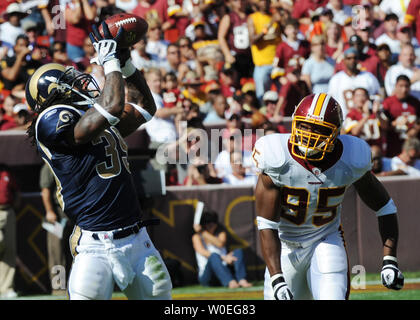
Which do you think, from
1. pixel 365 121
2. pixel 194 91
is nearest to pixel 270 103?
pixel 194 91

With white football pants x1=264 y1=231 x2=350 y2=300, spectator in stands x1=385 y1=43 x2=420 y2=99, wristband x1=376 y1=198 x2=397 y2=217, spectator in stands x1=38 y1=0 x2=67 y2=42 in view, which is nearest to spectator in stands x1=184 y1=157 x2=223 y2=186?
spectator in stands x1=385 y1=43 x2=420 y2=99

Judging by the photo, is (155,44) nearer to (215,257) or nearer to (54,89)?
(215,257)

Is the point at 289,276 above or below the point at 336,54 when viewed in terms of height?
below

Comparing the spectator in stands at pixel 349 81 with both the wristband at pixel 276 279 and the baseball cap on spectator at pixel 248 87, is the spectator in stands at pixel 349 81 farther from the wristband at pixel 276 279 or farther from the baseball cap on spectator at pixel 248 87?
the wristband at pixel 276 279

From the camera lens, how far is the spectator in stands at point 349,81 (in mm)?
10602

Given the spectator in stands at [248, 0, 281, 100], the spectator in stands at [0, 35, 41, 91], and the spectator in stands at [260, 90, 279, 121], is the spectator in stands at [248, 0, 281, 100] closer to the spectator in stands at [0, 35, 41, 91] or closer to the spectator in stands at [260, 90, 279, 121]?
the spectator in stands at [260, 90, 279, 121]

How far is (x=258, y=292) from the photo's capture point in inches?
338

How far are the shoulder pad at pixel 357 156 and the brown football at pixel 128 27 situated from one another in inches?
56.4

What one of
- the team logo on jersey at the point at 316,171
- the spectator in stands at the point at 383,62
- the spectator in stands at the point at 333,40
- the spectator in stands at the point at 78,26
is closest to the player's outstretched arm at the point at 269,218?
the team logo on jersey at the point at 316,171

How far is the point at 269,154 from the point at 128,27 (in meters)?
1.14
